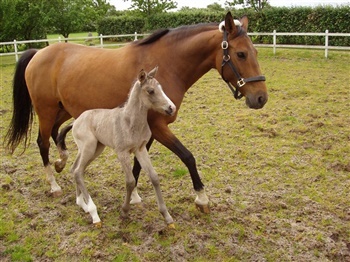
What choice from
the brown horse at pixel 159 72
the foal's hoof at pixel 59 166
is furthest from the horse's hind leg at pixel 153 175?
the foal's hoof at pixel 59 166

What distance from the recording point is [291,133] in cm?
622

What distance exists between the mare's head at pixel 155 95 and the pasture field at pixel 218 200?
3.84 ft

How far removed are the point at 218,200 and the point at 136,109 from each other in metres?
1.49

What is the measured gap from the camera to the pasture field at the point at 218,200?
3.23m

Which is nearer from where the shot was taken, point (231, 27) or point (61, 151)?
point (231, 27)

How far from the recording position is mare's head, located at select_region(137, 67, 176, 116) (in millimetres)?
3150

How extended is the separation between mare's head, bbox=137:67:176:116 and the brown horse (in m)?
0.37

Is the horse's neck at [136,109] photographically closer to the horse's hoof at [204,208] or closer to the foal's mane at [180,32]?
the foal's mane at [180,32]

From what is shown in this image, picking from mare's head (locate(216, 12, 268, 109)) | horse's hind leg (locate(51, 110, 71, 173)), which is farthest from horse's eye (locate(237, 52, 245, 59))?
horse's hind leg (locate(51, 110, 71, 173))

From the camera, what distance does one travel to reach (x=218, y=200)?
4.11 m

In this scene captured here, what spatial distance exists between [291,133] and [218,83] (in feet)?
16.1

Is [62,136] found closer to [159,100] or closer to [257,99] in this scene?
[159,100]

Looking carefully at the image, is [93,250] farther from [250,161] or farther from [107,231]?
[250,161]

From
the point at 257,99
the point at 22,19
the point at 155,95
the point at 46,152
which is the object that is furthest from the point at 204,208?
the point at 22,19
